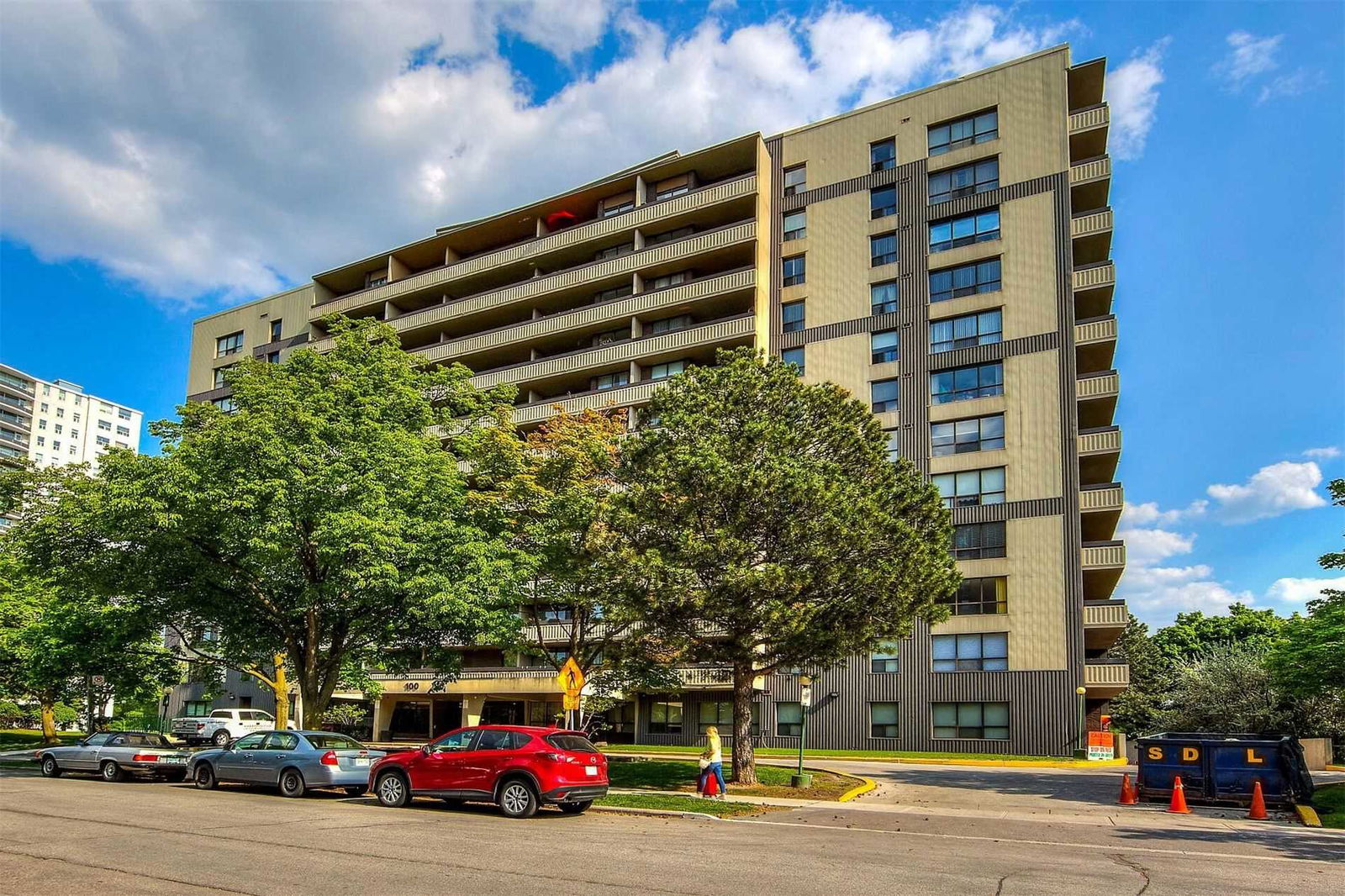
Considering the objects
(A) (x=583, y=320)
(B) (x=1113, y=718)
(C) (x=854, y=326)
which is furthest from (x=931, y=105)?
(B) (x=1113, y=718)

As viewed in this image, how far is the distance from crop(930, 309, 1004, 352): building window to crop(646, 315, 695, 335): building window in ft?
39.4

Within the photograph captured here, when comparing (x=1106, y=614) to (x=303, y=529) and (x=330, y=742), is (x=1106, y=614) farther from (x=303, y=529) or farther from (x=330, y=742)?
(x=330, y=742)

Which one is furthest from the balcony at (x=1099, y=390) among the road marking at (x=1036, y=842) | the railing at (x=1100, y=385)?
the road marking at (x=1036, y=842)

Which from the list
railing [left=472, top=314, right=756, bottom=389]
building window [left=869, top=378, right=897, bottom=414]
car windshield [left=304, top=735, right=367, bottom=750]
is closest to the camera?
car windshield [left=304, top=735, right=367, bottom=750]

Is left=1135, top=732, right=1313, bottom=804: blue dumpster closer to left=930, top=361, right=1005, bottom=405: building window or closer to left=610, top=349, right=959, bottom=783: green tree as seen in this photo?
left=610, top=349, right=959, bottom=783: green tree

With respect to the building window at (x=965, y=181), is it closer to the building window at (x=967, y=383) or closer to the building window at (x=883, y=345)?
the building window at (x=883, y=345)

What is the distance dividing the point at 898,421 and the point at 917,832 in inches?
1172

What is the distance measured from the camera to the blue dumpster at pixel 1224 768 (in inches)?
866

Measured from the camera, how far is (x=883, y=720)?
4347cm

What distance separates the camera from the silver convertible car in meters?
24.3

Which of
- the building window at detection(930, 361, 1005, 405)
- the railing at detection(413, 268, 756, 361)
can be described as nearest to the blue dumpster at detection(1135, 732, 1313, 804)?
the building window at detection(930, 361, 1005, 405)

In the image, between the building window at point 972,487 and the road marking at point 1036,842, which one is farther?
the building window at point 972,487

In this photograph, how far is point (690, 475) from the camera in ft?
76.7

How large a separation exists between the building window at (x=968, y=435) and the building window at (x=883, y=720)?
35.8ft
